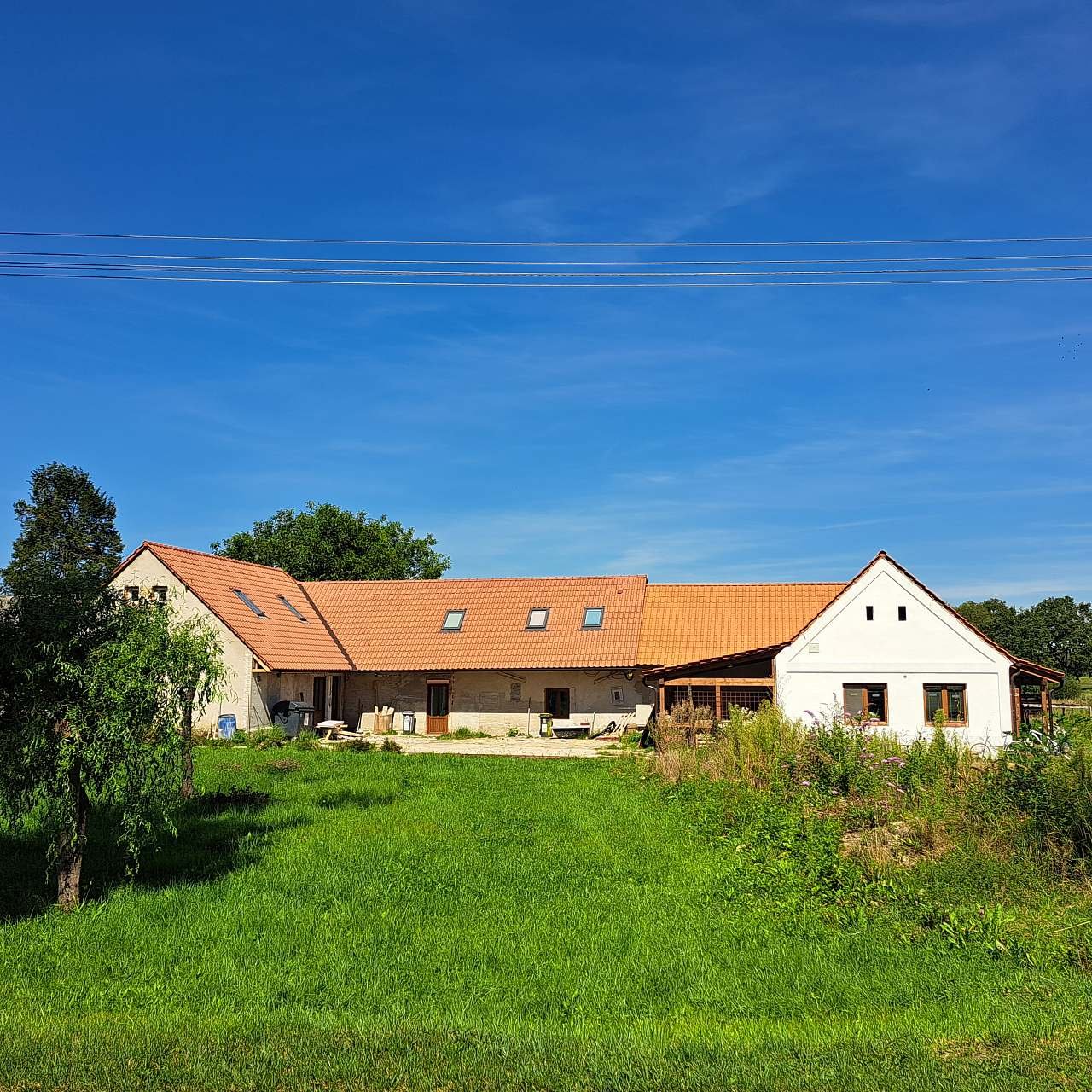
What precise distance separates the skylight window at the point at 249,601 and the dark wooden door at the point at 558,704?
33.5 feet

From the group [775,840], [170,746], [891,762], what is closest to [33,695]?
[170,746]

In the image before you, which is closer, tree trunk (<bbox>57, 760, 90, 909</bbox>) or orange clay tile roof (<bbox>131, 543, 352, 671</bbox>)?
tree trunk (<bbox>57, 760, 90, 909</bbox>)

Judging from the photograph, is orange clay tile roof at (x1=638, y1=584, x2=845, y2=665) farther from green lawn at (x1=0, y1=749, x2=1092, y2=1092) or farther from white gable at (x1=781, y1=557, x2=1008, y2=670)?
green lawn at (x1=0, y1=749, x2=1092, y2=1092)

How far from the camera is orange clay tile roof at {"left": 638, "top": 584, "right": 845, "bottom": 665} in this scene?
117 ft

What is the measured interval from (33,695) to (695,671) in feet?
74.1

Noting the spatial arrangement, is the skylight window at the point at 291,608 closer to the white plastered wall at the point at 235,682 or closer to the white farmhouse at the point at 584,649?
the white farmhouse at the point at 584,649

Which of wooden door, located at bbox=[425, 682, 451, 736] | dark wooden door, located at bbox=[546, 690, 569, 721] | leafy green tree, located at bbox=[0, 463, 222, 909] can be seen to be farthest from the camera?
wooden door, located at bbox=[425, 682, 451, 736]

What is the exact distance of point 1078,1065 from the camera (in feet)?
20.3

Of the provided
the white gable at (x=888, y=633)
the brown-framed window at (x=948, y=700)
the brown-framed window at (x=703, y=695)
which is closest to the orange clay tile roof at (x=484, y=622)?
the brown-framed window at (x=703, y=695)

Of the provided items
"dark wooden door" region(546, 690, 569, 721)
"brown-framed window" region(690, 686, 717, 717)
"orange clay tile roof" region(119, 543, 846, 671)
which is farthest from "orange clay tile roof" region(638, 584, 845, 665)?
"dark wooden door" region(546, 690, 569, 721)

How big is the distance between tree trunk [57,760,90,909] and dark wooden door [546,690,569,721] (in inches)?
981

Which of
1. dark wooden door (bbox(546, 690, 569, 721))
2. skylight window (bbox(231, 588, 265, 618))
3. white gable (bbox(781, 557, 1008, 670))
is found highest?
skylight window (bbox(231, 588, 265, 618))

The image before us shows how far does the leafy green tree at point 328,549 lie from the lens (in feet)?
184

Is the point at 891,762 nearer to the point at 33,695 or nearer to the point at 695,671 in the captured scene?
the point at 33,695
